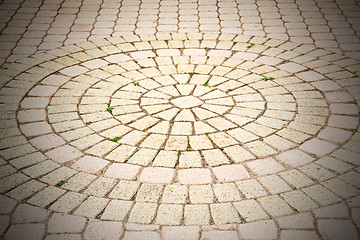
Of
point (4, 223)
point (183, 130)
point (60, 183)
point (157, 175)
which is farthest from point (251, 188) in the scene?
point (4, 223)

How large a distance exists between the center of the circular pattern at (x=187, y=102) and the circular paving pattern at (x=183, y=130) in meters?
0.02

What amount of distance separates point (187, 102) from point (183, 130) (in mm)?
549

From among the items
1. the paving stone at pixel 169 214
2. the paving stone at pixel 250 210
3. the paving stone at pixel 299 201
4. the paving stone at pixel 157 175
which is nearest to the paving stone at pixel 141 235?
the paving stone at pixel 169 214

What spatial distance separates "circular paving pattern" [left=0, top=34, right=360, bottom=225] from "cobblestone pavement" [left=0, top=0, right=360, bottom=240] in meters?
0.02

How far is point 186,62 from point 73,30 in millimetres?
2304

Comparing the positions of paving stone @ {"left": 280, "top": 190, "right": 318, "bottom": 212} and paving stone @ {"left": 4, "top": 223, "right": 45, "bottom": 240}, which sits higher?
paving stone @ {"left": 280, "top": 190, "right": 318, "bottom": 212}

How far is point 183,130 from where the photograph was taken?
351cm

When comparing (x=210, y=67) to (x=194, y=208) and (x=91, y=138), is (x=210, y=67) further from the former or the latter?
(x=194, y=208)

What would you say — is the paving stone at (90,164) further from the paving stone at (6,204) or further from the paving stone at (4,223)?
the paving stone at (4,223)

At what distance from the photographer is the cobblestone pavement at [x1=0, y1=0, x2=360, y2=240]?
251 centimetres

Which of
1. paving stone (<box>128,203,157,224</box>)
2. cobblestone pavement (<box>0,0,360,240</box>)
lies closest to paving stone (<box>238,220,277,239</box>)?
cobblestone pavement (<box>0,0,360,240</box>)

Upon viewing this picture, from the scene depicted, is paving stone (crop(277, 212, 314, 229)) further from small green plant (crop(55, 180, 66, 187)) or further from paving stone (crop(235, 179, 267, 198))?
small green plant (crop(55, 180, 66, 187))

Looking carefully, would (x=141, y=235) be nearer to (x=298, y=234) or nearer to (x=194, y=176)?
(x=194, y=176)

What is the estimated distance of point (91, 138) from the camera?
339 cm
